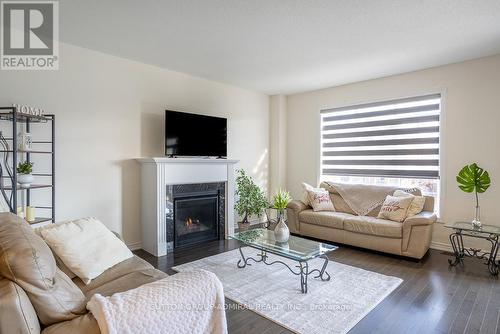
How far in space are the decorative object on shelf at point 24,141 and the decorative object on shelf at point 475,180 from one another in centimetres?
504

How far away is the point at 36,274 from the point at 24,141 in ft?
7.60

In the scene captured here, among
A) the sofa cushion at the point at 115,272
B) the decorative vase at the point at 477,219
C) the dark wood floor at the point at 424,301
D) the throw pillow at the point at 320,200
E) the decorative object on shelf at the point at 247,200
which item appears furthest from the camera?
the decorative object on shelf at the point at 247,200

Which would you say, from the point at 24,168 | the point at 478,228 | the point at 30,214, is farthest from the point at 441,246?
the point at 24,168

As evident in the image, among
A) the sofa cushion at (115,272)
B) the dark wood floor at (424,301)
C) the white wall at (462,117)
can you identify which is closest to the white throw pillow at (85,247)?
the sofa cushion at (115,272)

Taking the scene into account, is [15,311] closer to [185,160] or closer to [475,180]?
[185,160]

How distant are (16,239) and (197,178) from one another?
293cm

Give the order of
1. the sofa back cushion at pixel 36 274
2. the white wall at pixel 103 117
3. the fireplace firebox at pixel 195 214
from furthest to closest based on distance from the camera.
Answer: the fireplace firebox at pixel 195 214
the white wall at pixel 103 117
the sofa back cushion at pixel 36 274

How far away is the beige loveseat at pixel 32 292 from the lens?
1.04m

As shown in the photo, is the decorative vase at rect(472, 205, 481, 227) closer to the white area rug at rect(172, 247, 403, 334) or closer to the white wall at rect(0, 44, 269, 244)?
the white area rug at rect(172, 247, 403, 334)

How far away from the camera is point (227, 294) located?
8.59ft

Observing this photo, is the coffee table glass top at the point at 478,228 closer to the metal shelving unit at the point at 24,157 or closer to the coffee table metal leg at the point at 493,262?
the coffee table metal leg at the point at 493,262

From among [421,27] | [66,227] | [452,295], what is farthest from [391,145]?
[66,227]

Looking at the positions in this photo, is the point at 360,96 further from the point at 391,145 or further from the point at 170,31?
the point at 170,31

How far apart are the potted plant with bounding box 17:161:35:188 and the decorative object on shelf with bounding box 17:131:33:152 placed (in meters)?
0.16
